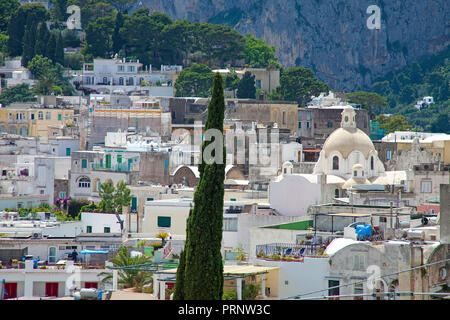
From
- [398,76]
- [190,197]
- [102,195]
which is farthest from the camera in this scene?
[398,76]

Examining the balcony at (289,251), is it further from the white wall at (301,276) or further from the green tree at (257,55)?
the green tree at (257,55)

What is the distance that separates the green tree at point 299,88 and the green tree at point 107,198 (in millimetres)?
38404

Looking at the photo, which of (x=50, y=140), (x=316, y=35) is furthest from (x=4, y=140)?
(x=316, y=35)

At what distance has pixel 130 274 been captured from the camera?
117ft

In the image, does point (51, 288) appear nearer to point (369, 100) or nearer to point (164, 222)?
point (164, 222)

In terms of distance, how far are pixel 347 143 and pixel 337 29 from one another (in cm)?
8324

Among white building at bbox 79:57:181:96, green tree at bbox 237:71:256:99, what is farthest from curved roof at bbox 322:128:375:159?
white building at bbox 79:57:181:96

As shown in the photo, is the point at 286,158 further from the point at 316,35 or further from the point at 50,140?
the point at 316,35

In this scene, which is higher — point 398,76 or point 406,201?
point 398,76

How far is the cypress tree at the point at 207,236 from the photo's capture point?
29.5 meters

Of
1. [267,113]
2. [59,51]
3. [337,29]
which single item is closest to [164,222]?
[267,113]
